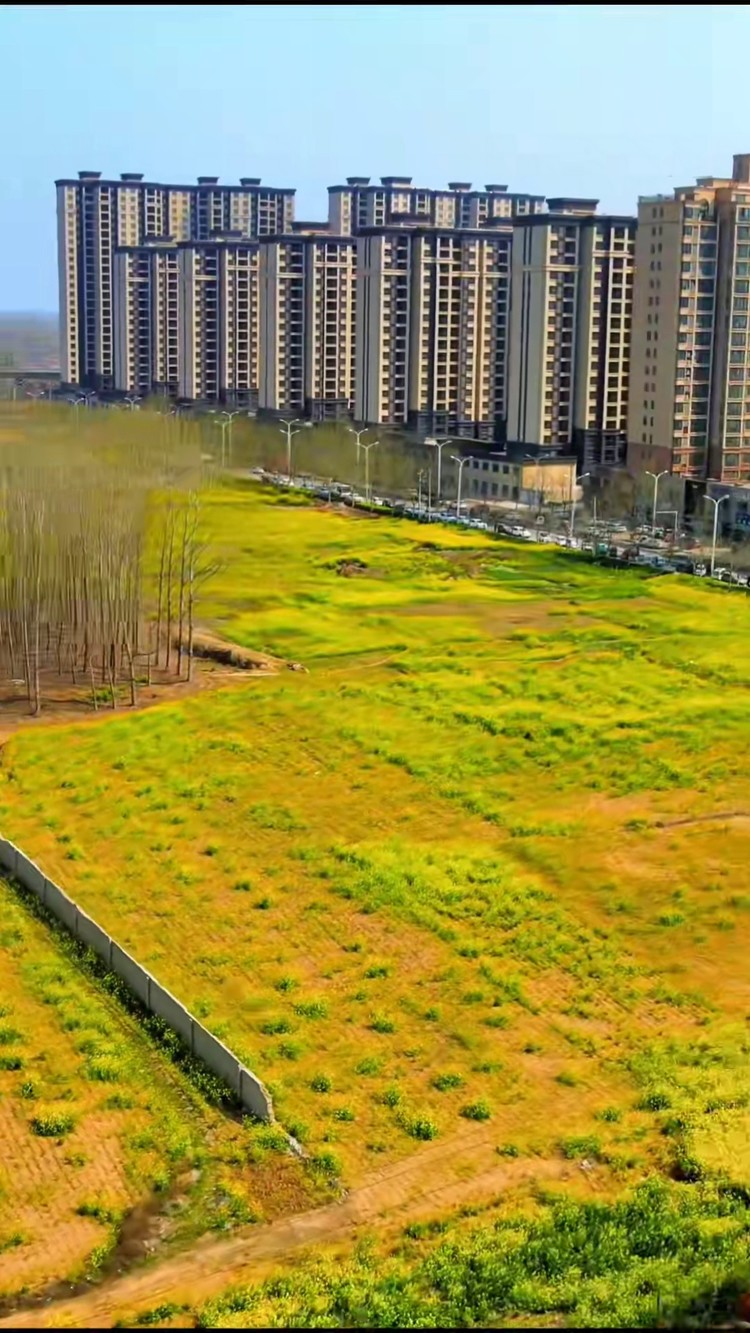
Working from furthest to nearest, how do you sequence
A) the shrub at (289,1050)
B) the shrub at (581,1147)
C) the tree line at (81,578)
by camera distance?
the tree line at (81,578) → the shrub at (289,1050) → the shrub at (581,1147)

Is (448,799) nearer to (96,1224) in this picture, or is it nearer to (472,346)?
(96,1224)

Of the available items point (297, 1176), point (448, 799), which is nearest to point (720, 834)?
point (448, 799)

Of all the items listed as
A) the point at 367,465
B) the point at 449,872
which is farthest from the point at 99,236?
the point at 449,872

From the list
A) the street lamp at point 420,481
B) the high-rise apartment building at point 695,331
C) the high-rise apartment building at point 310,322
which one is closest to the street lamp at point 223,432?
the high-rise apartment building at point 310,322

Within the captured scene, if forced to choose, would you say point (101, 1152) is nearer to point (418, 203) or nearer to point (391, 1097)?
point (391, 1097)

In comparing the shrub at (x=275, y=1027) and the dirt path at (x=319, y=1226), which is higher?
the shrub at (x=275, y=1027)

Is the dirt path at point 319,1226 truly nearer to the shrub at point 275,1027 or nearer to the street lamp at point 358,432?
the shrub at point 275,1027
